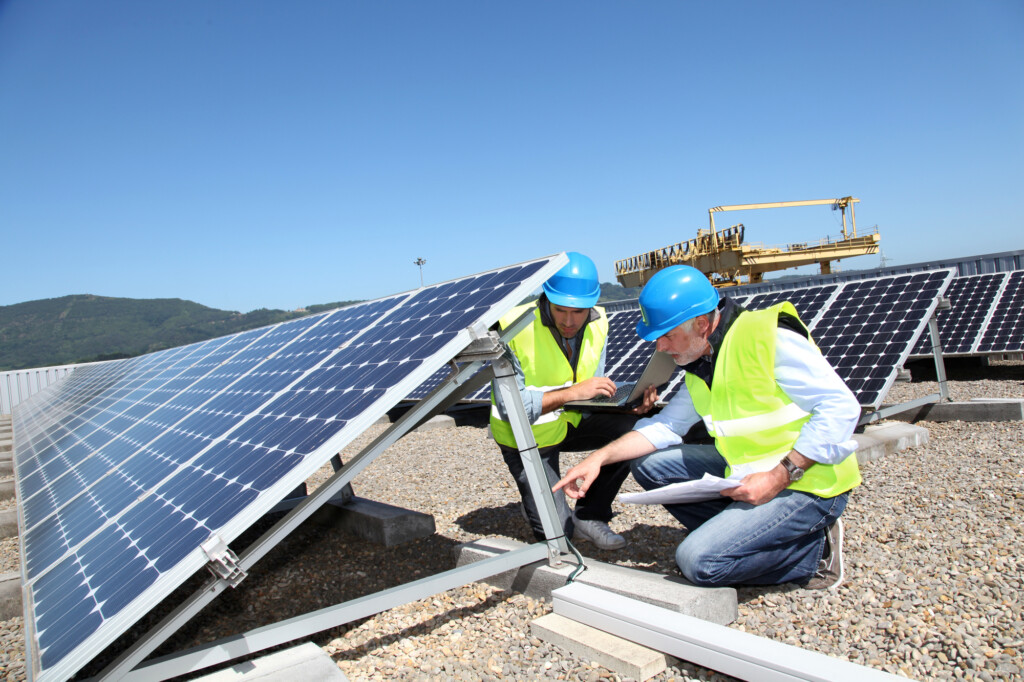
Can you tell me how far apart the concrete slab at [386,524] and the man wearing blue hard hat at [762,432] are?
2235mm

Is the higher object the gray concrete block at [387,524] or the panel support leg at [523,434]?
the panel support leg at [523,434]

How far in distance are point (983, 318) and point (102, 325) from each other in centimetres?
13484

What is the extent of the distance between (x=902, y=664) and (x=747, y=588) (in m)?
0.91

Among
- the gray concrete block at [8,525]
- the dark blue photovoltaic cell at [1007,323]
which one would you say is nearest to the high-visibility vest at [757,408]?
the gray concrete block at [8,525]

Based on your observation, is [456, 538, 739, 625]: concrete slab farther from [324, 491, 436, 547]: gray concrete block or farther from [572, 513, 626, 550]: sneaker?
[324, 491, 436, 547]: gray concrete block

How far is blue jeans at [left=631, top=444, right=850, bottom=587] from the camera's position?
3.25 metres

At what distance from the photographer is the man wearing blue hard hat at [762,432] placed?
3158 mm

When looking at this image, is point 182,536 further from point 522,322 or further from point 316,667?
point 522,322

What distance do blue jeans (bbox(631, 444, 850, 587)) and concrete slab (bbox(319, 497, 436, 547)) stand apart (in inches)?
103

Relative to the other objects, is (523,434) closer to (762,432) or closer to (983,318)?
(762,432)

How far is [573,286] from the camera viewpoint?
→ 14.9 ft

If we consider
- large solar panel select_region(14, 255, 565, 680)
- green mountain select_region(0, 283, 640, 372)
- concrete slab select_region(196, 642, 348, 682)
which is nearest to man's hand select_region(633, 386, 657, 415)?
large solar panel select_region(14, 255, 565, 680)

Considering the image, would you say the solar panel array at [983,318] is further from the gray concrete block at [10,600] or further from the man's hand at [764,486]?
the gray concrete block at [10,600]

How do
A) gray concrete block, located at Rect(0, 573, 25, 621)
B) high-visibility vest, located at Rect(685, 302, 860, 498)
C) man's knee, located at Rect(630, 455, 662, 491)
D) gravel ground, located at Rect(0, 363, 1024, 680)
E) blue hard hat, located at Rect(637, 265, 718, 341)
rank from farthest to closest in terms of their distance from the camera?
gray concrete block, located at Rect(0, 573, 25, 621) → man's knee, located at Rect(630, 455, 662, 491) → blue hard hat, located at Rect(637, 265, 718, 341) → high-visibility vest, located at Rect(685, 302, 860, 498) → gravel ground, located at Rect(0, 363, 1024, 680)
